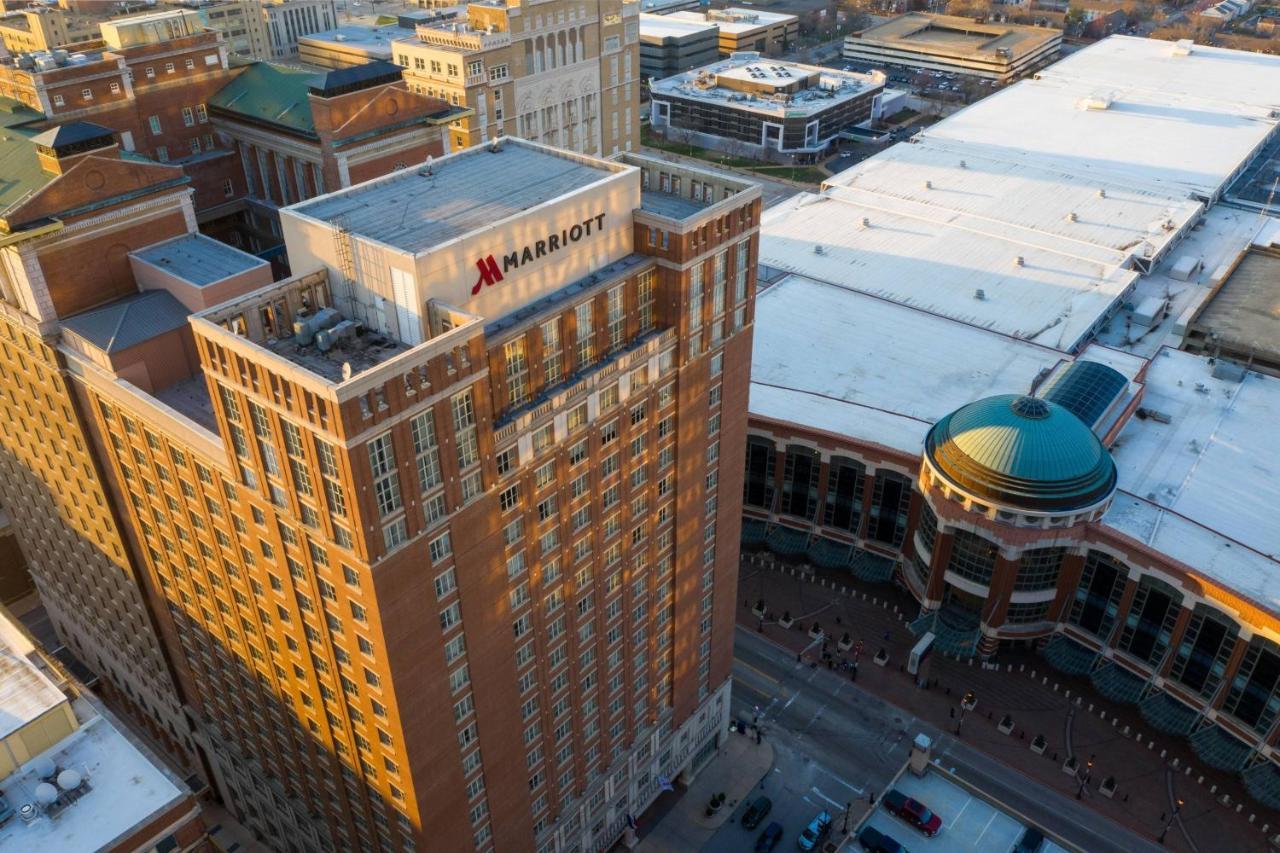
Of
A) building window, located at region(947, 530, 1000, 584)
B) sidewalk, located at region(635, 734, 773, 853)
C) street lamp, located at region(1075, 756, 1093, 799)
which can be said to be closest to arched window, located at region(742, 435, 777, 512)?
building window, located at region(947, 530, 1000, 584)

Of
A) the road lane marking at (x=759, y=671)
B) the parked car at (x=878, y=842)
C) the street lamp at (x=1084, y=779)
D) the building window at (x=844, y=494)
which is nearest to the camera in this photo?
the parked car at (x=878, y=842)

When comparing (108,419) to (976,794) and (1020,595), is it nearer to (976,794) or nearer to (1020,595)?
(976,794)

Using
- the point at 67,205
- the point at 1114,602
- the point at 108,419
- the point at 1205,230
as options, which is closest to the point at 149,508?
the point at 108,419

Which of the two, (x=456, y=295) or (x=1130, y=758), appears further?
(x=1130, y=758)

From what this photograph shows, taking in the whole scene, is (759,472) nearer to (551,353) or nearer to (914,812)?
(914,812)

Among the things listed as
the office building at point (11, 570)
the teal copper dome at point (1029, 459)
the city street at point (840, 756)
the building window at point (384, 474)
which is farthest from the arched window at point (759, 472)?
the office building at point (11, 570)

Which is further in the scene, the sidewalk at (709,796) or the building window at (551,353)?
the sidewalk at (709,796)

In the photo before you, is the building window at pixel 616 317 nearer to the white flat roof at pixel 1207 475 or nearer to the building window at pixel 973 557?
the building window at pixel 973 557
